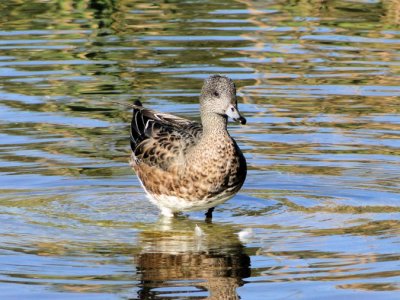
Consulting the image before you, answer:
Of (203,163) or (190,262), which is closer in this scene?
(190,262)

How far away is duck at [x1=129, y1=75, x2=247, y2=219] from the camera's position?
977 cm

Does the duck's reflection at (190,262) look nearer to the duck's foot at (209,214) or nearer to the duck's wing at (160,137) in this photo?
the duck's foot at (209,214)

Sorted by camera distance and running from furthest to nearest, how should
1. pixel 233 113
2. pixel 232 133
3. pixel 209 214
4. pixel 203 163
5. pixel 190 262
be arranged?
pixel 232 133
pixel 209 214
pixel 203 163
pixel 233 113
pixel 190 262

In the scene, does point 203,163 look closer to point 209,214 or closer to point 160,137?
point 209,214

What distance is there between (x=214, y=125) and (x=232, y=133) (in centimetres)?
273

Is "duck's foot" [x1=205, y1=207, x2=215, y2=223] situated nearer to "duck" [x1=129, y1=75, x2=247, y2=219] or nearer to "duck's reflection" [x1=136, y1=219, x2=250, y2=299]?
"duck" [x1=129, y1=75, x2=247, y2=219]

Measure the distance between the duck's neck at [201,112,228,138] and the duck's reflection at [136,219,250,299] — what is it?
72cm

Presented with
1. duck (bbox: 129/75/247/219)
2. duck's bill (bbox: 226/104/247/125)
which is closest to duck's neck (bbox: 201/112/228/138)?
duck (bbox: 129/75/247/219)

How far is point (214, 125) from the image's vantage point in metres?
9.91

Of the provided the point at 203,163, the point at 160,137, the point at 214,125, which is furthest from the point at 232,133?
the point at 203,163

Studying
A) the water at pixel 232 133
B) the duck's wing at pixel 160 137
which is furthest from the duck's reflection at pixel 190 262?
the duck's wing at pixel 160 137

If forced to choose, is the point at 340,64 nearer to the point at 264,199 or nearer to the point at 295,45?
the point at 295,45

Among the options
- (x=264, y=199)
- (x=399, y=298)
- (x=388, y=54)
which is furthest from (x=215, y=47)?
(x=399, y=298)

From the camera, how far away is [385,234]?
371 inches
